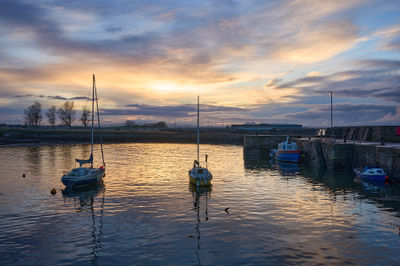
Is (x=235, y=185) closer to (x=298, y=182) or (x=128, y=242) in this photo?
(x=298, y=182)

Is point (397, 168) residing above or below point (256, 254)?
above

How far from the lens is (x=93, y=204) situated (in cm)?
2941

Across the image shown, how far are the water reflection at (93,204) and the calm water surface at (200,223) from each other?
94 millimetres

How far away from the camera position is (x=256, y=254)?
57.3ft

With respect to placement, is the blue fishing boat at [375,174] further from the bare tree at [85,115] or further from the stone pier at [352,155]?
the bare tree at [85,115]

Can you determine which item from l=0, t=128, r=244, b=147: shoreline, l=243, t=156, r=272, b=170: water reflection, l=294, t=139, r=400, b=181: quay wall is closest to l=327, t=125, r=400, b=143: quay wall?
l=294, t=139, r=400, b=181: quay wall

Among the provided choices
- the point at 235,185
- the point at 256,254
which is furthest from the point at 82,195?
the point at 256,254

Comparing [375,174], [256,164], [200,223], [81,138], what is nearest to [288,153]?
[256,164]

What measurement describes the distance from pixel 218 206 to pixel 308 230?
9.27 m

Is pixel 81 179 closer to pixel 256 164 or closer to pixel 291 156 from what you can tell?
pixel 256 164

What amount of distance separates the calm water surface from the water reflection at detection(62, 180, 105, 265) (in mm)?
94

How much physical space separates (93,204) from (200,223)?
40.8 feet

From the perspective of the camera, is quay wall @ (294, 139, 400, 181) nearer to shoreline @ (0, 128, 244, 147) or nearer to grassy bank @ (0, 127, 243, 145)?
shoreline @ (0, 128, 244, 147)

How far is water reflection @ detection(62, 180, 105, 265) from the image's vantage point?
1903cm
